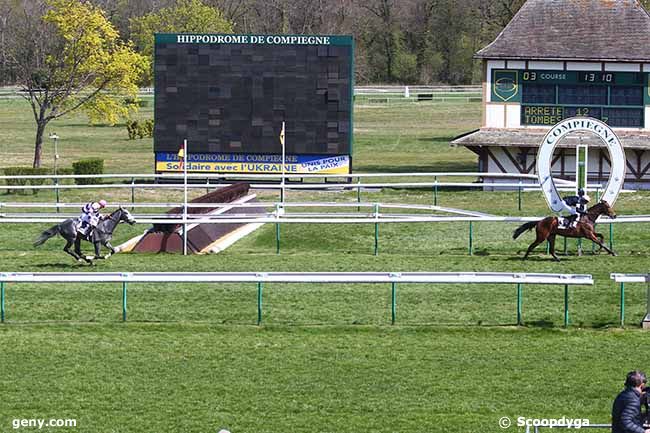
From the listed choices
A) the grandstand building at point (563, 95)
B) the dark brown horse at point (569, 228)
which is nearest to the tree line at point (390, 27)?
the grandstand building at point (563, 95)

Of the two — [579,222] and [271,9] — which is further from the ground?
[271,9]

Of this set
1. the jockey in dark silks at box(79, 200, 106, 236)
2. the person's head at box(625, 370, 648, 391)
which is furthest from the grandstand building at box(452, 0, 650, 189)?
the person's head at box(625, 370, 648, 391)

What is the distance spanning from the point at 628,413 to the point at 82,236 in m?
13.1

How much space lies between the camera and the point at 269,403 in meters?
14.2

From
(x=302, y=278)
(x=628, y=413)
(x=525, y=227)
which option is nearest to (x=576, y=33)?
(x=525, y=227)

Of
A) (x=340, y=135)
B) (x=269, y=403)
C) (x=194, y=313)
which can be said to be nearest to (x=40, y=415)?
(x=269, y=403)

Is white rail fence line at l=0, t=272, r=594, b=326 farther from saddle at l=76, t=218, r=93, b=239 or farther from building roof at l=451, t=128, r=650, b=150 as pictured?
building roof at l=451, t=128, r=650, b=150

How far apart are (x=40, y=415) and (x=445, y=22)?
219ft

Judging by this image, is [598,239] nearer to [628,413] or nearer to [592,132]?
[592,132]

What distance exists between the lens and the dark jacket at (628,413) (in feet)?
35.7

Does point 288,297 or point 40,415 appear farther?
point 288,297

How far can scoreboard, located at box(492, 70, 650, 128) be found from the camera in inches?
1382

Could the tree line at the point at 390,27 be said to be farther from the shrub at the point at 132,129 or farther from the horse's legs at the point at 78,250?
the horse's legs at the point at 78,250

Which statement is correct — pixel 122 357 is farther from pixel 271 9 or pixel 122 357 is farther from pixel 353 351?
pixel 271 9
